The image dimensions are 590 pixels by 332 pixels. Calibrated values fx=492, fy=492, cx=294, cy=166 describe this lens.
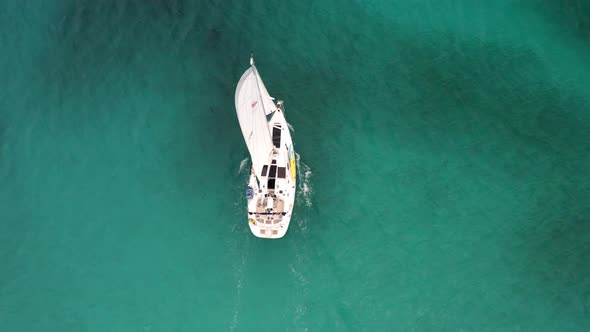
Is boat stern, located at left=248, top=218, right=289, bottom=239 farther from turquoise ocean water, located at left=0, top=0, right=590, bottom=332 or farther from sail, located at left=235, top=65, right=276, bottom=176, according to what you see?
sail, located at left=235, top=65, right=276, bottom=176

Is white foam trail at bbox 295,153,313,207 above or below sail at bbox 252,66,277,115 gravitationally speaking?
below

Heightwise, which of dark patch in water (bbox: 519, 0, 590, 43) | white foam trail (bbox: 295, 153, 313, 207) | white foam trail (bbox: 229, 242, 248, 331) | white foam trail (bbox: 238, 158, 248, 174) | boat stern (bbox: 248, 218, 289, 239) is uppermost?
dark patch in water (bbox: 519, 0, 590, 43)

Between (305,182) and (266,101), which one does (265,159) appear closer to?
(305,182)

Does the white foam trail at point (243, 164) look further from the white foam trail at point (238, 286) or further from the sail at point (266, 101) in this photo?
the white foam trail at point (238, 286)

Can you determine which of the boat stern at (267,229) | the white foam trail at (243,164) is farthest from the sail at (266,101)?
the boat stern at (267,229)

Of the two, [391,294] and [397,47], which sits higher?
[397,47]

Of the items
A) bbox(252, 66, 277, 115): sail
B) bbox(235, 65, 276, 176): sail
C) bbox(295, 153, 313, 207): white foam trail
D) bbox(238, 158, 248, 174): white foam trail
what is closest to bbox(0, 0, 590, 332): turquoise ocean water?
bbox(238, 158, 248, 174): white foam trail

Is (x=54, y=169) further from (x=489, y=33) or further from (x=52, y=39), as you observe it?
(x=489, y=33)

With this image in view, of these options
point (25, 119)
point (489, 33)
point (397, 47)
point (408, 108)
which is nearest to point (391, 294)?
point (408, 108)
